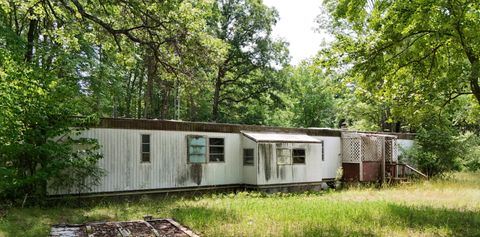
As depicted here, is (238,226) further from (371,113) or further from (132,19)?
(371,113)

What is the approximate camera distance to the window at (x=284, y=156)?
17.1 meters

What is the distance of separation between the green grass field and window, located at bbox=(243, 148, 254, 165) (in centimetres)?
209

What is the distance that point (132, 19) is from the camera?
436 inches

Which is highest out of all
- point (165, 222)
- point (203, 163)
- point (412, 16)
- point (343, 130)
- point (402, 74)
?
point (412, 16)

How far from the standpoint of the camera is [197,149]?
15445 mm

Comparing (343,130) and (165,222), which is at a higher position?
(343,130)

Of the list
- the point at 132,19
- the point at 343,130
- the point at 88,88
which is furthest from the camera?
the point at 88,88

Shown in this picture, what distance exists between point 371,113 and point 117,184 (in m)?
22.7

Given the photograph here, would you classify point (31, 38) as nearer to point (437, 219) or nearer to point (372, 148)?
point (372, 148)

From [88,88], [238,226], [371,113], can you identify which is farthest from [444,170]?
[88,88]

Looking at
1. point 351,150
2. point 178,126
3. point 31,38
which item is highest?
point 31,38

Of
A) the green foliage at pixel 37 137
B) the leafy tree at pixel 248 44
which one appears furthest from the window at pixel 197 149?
the leafy tree at pixel 248 44

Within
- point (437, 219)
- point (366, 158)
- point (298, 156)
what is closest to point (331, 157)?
point (366, 158)

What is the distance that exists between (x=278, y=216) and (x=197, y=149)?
5.71 m
